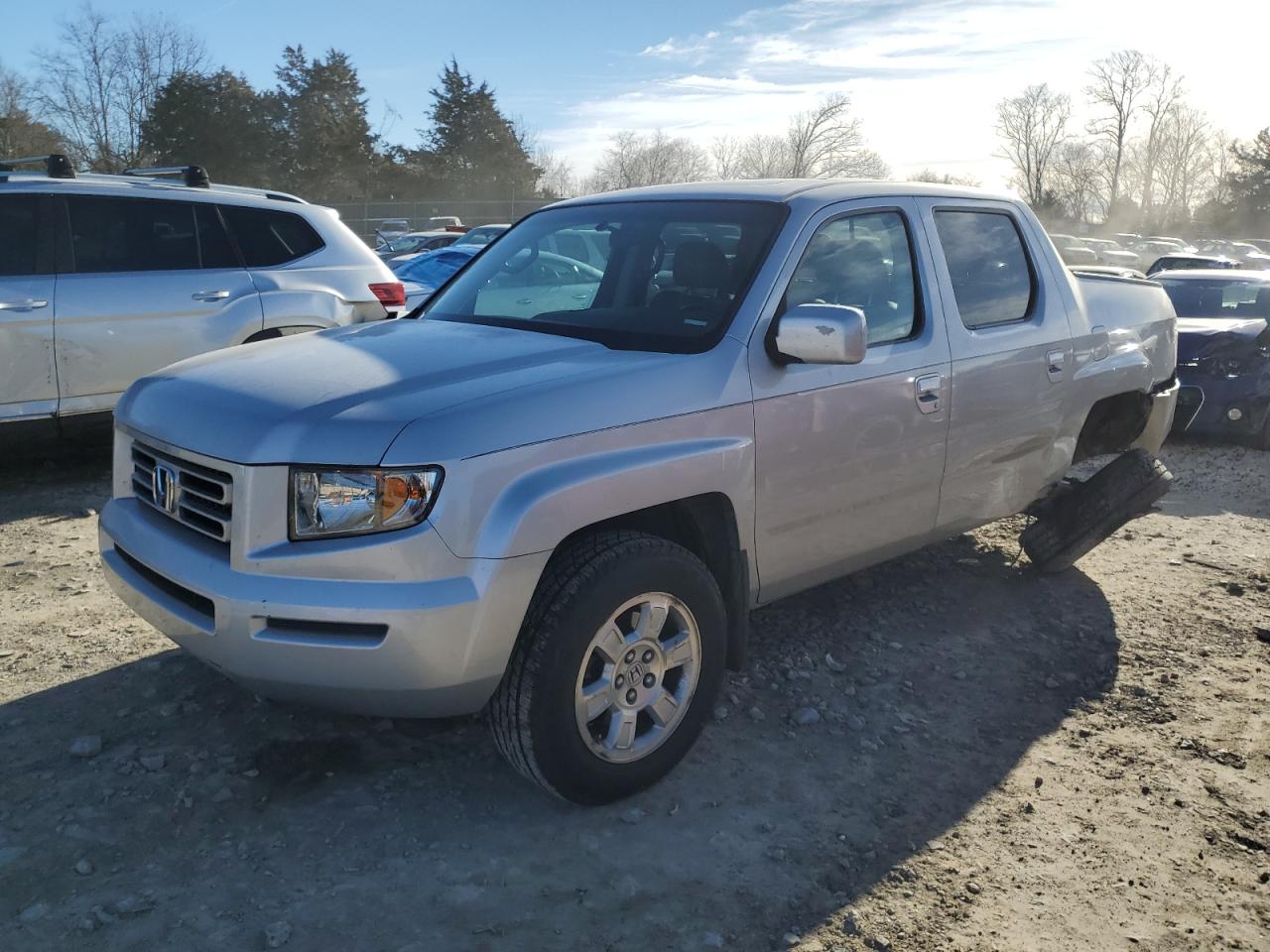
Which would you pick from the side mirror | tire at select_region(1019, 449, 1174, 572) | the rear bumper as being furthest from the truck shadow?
the rear bumper

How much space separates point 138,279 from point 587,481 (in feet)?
15.8

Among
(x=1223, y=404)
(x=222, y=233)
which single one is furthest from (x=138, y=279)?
(x=1223, y=404)

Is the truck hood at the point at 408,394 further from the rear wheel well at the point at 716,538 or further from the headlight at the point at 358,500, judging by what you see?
the rear wheel well at the point at 716,538

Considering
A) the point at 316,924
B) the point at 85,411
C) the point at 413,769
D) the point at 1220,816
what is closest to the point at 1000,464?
the point at 1220,816

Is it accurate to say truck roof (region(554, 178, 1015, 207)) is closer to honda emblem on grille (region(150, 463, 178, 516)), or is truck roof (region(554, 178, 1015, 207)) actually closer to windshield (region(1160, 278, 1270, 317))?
honda emblem on grille (region(150, 463, 178, 516))

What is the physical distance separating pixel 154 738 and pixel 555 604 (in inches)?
64.1

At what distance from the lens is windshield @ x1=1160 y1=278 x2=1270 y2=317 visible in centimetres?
1019

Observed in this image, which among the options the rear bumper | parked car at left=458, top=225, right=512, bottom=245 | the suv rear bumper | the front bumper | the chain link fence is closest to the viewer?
the suv rear bumper

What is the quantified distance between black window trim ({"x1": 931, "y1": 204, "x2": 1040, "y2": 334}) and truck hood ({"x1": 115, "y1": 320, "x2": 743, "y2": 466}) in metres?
1.34

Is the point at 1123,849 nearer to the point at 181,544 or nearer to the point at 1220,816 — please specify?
the point at 1220,816

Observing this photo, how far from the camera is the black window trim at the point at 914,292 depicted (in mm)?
3391

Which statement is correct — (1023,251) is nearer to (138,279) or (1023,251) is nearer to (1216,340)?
(1216,340)

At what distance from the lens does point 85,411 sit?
627 centimetres

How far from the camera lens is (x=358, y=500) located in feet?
8.77
